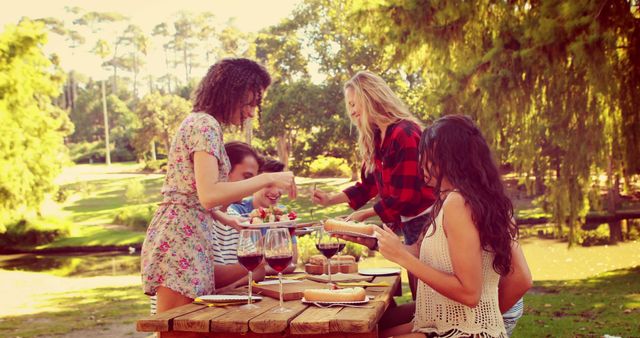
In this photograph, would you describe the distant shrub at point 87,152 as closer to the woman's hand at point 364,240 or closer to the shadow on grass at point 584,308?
the shadow on grass at point 584,308

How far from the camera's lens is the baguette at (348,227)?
2.80 metres

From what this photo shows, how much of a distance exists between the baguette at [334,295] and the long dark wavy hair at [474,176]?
383mm

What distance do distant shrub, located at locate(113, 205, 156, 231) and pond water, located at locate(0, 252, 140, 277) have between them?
479 cm

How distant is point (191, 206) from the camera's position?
2949 mm

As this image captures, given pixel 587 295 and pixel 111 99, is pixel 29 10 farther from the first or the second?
pixel 587 295

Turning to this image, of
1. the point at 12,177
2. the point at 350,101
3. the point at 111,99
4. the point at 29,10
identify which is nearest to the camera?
the point at 350,101

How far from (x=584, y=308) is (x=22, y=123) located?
16.4 metres

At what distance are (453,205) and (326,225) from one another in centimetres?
62

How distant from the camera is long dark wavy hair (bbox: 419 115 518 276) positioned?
2551 millimetres

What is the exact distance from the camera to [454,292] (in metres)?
2.53

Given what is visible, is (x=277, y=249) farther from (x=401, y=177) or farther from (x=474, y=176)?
(x=401, y=177)

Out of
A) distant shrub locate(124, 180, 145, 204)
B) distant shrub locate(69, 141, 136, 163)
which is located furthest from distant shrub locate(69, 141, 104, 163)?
distant shrub locate(124, 180, 145, 204)

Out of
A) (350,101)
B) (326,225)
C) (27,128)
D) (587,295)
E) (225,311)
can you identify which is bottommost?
(587,295)

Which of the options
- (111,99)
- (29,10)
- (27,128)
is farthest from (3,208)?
(29,10)
